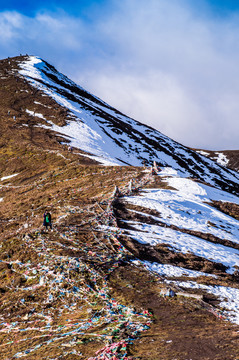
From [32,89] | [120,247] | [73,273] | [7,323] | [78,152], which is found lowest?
[7,323]

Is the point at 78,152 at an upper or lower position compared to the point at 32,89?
lower

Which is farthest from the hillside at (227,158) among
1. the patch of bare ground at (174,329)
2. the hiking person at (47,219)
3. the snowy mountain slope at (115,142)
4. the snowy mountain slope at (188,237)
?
the patch of bare ground at (174,329)

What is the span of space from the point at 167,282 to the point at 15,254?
31.8ft

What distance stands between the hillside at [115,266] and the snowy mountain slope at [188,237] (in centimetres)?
9

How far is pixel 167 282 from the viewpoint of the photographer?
1573 centimetres

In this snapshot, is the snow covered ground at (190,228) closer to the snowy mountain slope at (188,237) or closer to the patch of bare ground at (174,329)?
the snowy mountain slope at (188,237)

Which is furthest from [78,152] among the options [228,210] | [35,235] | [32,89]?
[32,89]

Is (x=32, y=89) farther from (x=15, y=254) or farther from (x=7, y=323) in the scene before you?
(x=7, y=323)

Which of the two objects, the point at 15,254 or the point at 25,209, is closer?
the point at 15,254

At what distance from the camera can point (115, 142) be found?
69.1 meters

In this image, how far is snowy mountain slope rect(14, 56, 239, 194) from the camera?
60688 millimetres

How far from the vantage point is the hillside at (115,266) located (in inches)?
431

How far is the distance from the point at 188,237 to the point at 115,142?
48.7 metres

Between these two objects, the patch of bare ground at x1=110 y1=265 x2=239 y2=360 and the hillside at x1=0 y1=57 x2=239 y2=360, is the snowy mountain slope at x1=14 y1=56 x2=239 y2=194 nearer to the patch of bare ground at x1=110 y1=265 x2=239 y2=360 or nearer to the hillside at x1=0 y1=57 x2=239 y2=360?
the hillside at x1=0 y1=57 x2=239 y2=360
